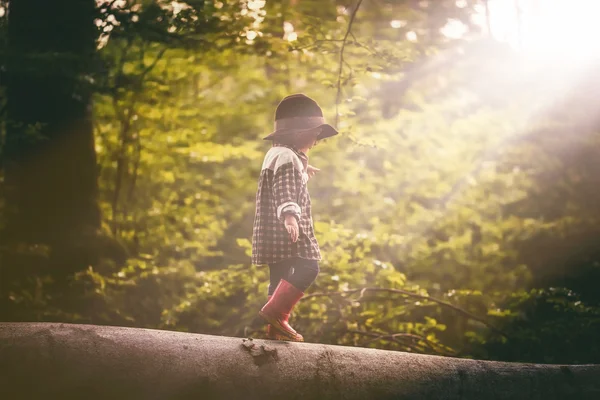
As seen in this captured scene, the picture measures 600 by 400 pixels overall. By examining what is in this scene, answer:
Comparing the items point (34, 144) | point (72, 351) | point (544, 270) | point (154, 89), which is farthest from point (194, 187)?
point (72, 351)

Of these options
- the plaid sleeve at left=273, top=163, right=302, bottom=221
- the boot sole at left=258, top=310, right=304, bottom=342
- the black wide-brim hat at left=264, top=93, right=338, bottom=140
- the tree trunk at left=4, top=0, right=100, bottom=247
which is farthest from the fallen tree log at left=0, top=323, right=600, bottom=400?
the tree trunk at left=4, top=0, right=100, bottom=247

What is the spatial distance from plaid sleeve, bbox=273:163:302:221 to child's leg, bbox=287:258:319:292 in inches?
11.4

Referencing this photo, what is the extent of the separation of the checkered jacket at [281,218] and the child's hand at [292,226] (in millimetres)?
65

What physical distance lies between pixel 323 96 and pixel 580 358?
16.2ft

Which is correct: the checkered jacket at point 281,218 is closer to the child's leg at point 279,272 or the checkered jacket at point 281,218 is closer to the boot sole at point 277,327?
the child's leg at point 279,272

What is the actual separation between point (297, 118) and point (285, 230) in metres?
0.70

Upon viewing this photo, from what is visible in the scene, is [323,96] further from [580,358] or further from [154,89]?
[580,358]

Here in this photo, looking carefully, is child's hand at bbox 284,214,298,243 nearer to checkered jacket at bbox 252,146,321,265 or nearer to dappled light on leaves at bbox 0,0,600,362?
checkered jacket at bbox 252,146,321,265

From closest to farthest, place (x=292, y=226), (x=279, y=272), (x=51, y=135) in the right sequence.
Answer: (x=292, y=226) → (x=279, y=272) → (x=51, y=135)

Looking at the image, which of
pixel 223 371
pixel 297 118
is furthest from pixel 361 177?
pixel 223 371

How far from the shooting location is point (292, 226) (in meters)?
2.88

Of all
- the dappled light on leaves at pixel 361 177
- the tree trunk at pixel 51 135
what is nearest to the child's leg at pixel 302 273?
the dappled light on leaves at pixel 361 177

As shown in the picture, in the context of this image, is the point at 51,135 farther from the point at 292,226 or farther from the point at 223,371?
the point at 223,371

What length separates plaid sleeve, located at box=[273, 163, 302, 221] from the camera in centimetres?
293
